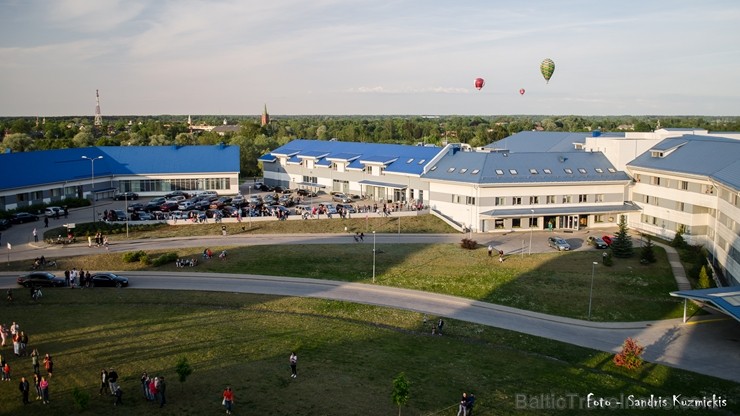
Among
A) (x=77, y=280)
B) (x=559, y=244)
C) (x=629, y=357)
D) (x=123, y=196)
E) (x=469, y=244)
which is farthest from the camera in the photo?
(x=123, y=196)

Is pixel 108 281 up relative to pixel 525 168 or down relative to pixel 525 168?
down

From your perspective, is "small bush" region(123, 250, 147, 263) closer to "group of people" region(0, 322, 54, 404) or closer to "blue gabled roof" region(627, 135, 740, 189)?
"group of people" region(0, 322, 54, 404)

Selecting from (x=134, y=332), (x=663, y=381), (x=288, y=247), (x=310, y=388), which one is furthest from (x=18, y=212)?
(x=663, y=381)

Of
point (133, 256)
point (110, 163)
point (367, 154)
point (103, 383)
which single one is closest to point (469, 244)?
point (133, 256)

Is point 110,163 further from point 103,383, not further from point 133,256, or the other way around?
point 103,383

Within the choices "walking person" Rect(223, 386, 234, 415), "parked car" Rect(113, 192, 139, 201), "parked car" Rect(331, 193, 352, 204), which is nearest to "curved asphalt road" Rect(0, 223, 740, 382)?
"walking person" Rect(223, 386, 234, 415)

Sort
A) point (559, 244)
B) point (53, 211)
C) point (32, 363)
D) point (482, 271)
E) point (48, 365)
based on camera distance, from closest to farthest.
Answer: point (48, 365) < point (32, 363) < point (482, 271) < point (559, 244) < point (53, 211)
